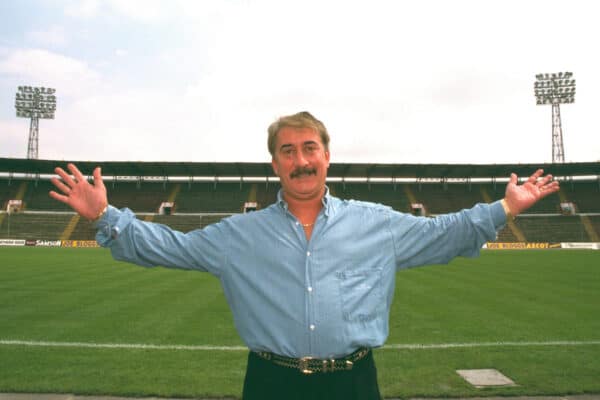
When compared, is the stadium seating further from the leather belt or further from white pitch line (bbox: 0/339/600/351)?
the leather belt

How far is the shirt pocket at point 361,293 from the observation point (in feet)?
7.43

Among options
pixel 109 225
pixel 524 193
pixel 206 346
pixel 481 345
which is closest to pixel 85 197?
pixel 109 225

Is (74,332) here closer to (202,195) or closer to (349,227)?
(349,227)

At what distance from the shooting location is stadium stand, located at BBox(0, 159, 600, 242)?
42625mm

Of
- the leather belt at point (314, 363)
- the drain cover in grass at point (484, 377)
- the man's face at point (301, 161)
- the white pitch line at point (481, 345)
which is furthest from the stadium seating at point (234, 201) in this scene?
the leather belt at point (314, 363)

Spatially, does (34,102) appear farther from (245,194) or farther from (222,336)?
(222,336)

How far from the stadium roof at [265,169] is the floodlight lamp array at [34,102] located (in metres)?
7.98

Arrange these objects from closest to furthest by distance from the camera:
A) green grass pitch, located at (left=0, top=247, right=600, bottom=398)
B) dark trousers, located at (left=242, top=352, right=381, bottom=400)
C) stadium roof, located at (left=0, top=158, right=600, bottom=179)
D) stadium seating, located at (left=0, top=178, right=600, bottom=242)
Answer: dark trousers, located at (left=242, top=352, right=381, bottom=400)
green grass pitch, located at (left=0, top=247, right=600, bottom=398)
stadium seating, located at (left=0, top=178, right=600, bottom=242)
stadium roof, located at (left=0, top=158, right=600, bottom=179)

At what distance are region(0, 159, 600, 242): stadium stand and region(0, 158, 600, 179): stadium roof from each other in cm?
11

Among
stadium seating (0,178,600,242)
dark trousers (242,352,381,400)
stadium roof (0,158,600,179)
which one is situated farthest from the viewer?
stadium roof (0,158,600,179)

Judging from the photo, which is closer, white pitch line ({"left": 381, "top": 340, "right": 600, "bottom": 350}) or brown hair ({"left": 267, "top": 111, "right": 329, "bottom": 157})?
brown hair ({"left": 267, "top": 111, "right": 329, "bottom": 157})

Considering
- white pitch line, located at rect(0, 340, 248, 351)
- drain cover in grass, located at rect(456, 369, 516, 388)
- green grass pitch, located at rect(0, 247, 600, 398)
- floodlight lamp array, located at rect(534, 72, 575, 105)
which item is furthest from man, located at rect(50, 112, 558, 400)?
floodlight lamp array, located at rect(534, 72, 575, 105)

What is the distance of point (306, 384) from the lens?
2.19m

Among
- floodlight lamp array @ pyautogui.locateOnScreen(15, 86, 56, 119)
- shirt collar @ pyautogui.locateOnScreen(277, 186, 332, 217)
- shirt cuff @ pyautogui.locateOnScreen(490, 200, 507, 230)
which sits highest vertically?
floodlight lamp array @ pyautogui.locateOnScreen(15, 86, 56, 119)
